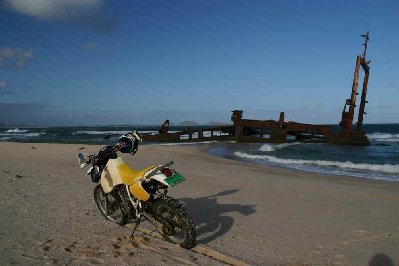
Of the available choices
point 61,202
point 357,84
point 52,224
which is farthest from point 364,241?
point 357,84

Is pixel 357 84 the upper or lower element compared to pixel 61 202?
upper

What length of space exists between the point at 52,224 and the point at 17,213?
32.9 inches

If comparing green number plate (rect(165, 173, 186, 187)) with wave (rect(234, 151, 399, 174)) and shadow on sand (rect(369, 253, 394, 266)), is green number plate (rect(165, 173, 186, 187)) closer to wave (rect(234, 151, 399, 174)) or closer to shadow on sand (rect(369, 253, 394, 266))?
shadow on sand (rect(369, 253, 394, 266))

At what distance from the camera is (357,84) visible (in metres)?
25.5

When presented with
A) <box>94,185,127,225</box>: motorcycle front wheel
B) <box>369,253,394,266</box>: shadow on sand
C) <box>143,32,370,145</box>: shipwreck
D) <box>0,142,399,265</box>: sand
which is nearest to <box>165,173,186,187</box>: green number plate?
<box>0,142,399,265</box>: sand

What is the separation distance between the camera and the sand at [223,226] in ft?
13.5

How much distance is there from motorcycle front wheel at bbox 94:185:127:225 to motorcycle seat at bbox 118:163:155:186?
43 centimetres

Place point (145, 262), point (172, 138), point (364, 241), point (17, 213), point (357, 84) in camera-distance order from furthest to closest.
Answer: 1. point (172, 138)
2. point (357, 84)
3. point (17, 213)
4. point (364, 241)
5. point (145, 262)

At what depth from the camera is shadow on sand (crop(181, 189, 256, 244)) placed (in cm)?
504

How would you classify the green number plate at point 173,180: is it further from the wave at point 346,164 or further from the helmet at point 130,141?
the wave at point 346,164

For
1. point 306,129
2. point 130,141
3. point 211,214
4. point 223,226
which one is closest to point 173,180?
point 130,141

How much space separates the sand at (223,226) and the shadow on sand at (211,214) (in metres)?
0.01

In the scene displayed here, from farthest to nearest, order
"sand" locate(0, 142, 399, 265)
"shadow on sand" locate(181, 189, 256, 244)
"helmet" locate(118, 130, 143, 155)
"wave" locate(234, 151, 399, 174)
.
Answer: "wave" locate(234, 151, 399, 174), "shadow on sand" locate(181, 189, 256, 244), "helmet" locate(118, 130, 143, 155), "sand" locate(0, 142, 399, 265)

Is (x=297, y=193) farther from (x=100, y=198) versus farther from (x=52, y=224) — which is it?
(x=52, y=224)
